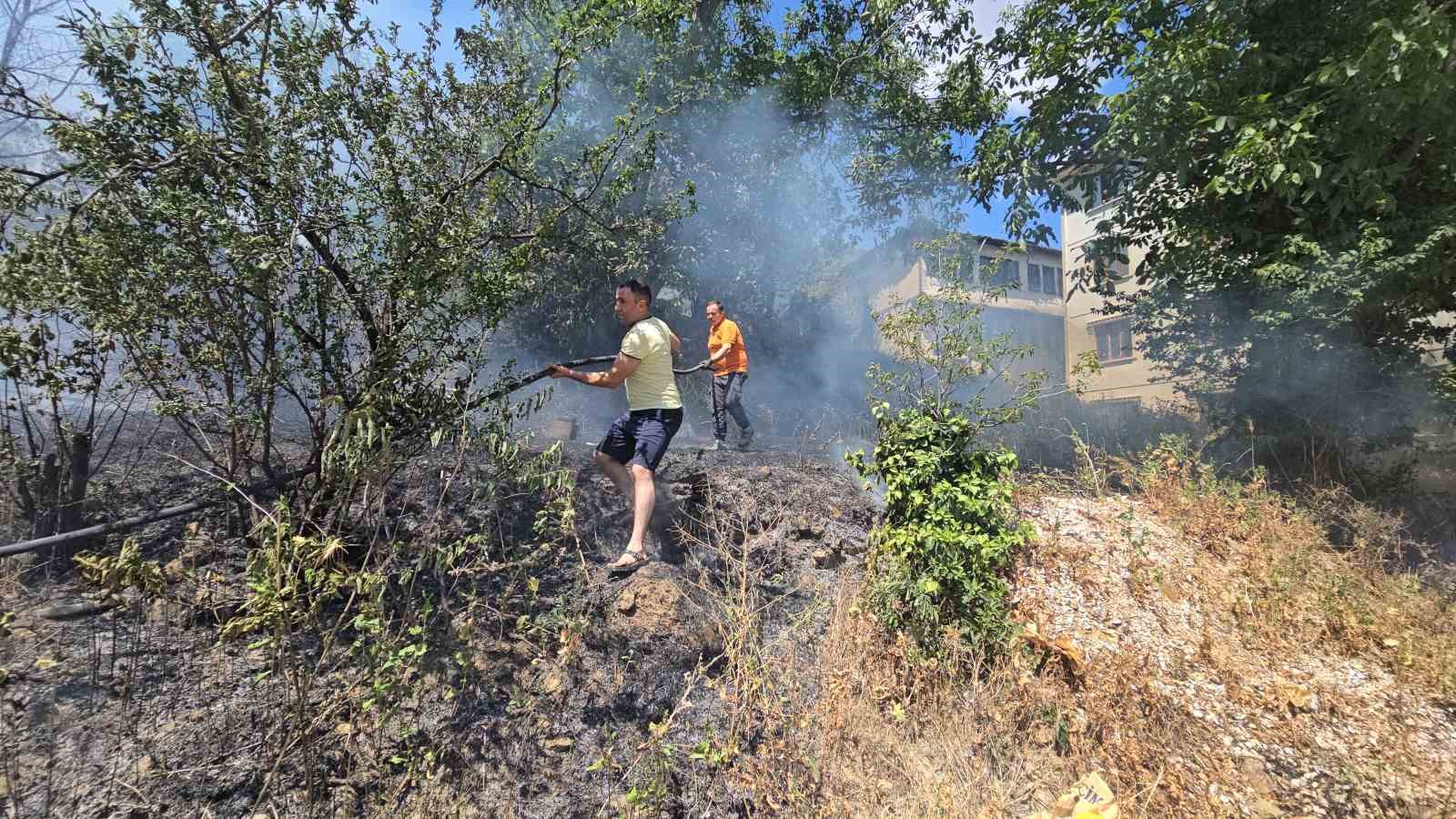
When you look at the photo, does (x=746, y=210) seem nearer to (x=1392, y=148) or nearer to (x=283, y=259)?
(x=1392, y=148)

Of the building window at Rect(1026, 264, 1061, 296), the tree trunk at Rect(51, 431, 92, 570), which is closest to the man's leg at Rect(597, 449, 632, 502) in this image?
the tree trunk at Rect(51, 431, 92, 570)

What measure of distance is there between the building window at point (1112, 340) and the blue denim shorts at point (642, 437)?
13.8 metres

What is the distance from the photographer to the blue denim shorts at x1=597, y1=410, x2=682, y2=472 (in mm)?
3381

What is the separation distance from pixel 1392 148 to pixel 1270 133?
1.42 m

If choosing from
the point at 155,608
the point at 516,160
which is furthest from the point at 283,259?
the point at 155,608

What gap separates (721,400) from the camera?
6.02 m

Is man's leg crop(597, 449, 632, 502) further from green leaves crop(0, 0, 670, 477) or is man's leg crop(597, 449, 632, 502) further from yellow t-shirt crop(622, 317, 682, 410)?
green leaves crop(0, 0, 670, 477)

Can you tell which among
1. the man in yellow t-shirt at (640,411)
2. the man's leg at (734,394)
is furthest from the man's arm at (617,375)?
the man's leg at (734,394)

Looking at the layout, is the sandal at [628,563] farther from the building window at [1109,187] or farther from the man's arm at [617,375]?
the building window at [1109,187]

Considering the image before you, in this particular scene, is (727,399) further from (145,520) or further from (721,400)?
(145,520)

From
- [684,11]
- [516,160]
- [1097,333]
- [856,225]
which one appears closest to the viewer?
[516,160]

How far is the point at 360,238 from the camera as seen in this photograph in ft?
8.71

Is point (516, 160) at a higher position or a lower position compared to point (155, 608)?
higher

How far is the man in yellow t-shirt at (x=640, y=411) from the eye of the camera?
3314mm
